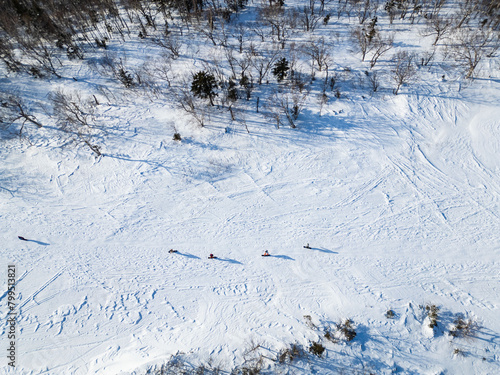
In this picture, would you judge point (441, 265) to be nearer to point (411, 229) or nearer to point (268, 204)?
point (411, 229)

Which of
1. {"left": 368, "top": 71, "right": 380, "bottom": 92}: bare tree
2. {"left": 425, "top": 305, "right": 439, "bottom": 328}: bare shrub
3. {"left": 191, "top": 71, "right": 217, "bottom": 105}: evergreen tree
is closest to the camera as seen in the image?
{"left": 425, "top": 305, "right": 439, "bottom": 328}: bare shrub

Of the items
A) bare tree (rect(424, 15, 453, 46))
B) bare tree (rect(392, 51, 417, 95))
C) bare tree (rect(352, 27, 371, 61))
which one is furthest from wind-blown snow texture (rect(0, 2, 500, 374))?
bare tree (rect(424, 15, 453, 46))

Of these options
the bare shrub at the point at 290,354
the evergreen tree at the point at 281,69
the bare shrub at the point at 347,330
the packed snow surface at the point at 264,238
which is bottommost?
the bare shrub at the point at 290,354

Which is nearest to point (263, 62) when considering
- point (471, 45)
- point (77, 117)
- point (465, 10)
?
point (77, 117)

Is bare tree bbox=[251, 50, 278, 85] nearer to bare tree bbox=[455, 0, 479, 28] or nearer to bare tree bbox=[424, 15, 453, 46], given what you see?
bare tree bbox=[424, 15, 453, 46]

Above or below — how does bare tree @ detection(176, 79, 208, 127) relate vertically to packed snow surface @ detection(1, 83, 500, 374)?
above

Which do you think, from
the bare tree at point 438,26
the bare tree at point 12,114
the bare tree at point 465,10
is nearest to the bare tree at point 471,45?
the bare tree at point 438,26

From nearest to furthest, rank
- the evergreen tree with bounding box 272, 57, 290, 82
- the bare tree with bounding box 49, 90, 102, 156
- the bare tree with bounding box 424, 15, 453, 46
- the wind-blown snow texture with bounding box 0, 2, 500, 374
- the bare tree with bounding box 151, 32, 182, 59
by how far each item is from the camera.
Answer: the wind-blown snow texture with bounding box 0, 2, 500, 374 → the bare tree with bounding box 49, 90, 102, 156 → the evergreen tree with bounding box 272, 57, 290, 82 → the bare tree with bounding box 424, 15, 453, 46 → the bare tree with bounding box 151, 32, 182, 59

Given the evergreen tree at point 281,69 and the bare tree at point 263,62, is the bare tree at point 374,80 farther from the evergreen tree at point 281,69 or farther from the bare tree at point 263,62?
the bare tree at point 263,62
